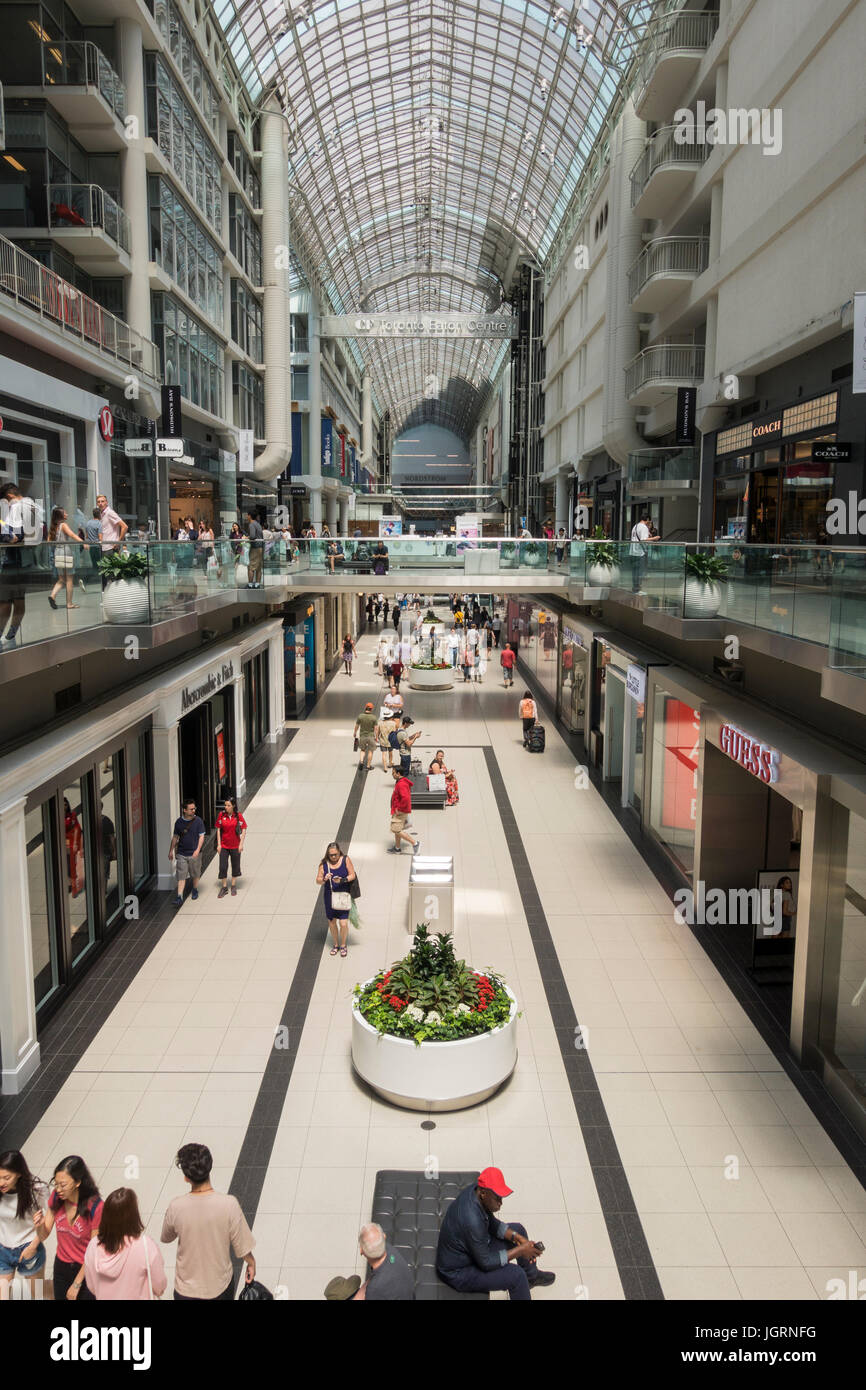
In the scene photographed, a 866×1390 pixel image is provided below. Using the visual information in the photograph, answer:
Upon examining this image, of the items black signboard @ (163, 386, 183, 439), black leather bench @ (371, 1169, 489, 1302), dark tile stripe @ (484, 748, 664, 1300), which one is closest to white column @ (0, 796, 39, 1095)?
black leather bench @ (371, 1169, 489, 1302)

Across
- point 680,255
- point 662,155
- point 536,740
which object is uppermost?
point 662,155

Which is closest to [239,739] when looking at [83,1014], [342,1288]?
[83,1014]

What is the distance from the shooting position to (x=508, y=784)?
2084cm

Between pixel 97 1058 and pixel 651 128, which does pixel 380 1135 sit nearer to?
pixel 97 1058

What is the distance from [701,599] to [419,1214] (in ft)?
26.5

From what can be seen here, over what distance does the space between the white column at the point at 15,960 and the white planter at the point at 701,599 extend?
26.6 ft

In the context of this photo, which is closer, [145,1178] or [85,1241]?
[85,1241]

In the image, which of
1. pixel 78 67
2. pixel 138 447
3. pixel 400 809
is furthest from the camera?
pixel 138 447

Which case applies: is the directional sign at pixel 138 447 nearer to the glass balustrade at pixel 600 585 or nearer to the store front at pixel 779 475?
the glass balustrade at pixel 600 585

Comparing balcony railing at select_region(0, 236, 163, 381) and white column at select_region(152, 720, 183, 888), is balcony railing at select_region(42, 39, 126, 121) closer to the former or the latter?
balcony railing at select_region(0, 236, 163, 381)

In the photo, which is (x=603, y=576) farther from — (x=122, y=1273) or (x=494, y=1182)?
(x=122, y=1273)

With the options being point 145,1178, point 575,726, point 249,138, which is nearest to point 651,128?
point 249,138

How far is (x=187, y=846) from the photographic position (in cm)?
1341

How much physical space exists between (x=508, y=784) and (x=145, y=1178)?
45.7 ft
